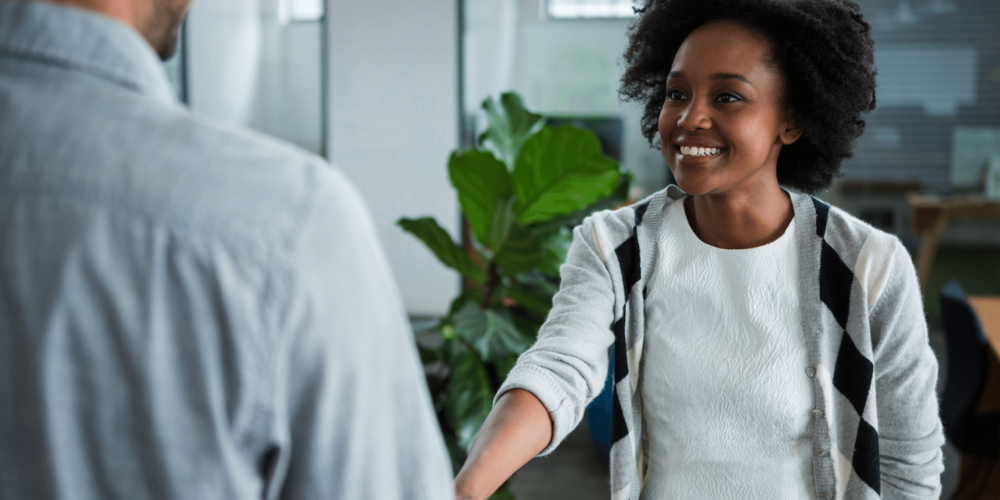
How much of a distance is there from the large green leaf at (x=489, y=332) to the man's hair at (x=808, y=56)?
109cm

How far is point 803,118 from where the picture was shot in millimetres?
1108

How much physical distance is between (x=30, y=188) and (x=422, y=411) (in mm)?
242

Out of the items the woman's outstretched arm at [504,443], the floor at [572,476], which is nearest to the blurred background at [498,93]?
the floor at [572,476]

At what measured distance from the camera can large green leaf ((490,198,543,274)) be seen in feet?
7.06

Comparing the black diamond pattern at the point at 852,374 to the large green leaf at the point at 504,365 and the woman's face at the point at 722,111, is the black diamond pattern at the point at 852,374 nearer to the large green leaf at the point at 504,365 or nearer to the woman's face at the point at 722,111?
the woman's face at the point at 722,111

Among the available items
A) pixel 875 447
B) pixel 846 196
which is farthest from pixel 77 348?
pixel 846 196

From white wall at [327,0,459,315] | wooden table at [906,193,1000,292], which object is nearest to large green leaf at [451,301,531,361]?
white wall at [327,0,459,315]

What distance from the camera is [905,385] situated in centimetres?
99

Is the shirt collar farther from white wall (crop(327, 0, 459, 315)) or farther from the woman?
white wall (crop(327, 0, 459, 315))

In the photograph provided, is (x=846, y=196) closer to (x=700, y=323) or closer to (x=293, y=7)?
(x=293, y=7)

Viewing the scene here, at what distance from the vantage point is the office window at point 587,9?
468 cm

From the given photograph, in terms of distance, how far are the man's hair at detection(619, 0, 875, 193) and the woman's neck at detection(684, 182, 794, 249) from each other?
4.1 inches

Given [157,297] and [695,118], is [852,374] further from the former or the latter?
[157,297]

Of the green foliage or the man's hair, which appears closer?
the man's hair
